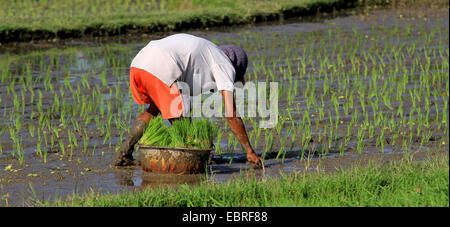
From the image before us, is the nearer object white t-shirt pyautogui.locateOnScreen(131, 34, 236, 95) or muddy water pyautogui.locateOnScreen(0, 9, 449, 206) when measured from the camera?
muddy water pyautogui.locateOnScreen(0, 9, 449, 206)

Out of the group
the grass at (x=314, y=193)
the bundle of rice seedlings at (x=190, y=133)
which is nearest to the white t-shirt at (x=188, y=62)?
the bundle of rice seedlings at (x=190, y=133)

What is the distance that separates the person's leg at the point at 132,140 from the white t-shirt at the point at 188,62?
49 centimetres

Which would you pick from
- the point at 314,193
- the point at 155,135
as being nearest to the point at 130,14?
the point at 155,135

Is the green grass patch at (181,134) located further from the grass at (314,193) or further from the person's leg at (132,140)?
the grass at (314,193)

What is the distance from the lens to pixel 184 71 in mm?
5621

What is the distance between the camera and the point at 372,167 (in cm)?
534

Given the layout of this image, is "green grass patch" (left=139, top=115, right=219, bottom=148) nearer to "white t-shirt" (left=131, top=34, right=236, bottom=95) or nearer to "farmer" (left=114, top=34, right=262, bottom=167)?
"farmer" (left=114, top=34, right=262, bottom=167)

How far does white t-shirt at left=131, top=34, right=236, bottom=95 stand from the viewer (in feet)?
18.1

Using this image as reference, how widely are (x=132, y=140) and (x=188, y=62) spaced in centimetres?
83

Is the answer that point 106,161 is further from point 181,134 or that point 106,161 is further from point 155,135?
point 181,134

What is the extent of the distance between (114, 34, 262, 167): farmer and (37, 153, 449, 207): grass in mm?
844

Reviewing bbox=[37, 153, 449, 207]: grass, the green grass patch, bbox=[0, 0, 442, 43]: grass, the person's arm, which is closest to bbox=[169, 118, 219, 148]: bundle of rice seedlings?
the green grass patch

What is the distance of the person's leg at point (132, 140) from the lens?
5977 millimetres

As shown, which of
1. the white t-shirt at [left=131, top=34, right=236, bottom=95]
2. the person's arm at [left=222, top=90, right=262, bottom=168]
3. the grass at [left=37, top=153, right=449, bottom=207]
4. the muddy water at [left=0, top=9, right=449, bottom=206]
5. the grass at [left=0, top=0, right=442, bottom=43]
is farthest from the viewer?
the grass at [left=0, top=0, right=442, bottom=43]
